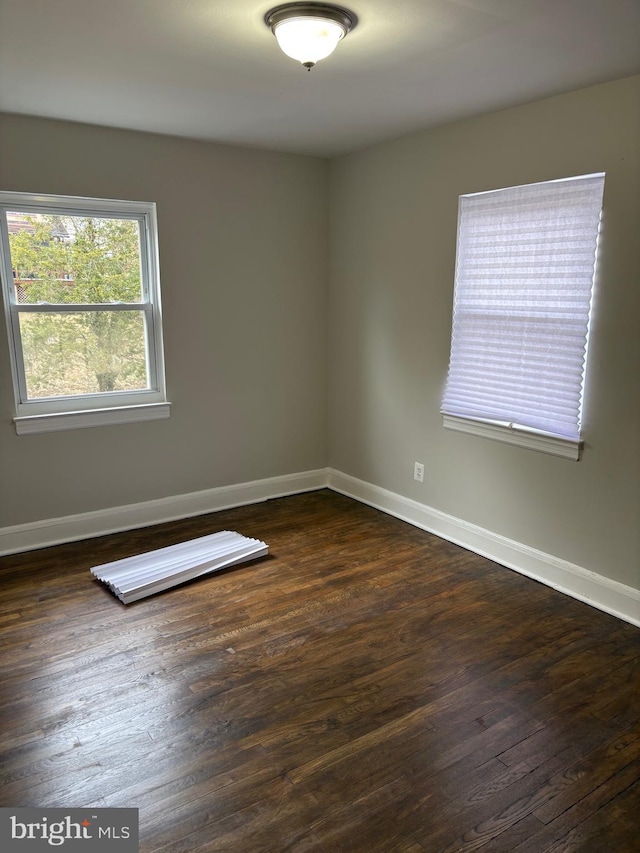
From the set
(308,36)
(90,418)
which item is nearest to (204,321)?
(90,418)

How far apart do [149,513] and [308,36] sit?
9.55ft

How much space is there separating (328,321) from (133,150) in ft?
5.78

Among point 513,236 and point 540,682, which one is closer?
point 540,682

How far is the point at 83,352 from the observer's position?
3.62m

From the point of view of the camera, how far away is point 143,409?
381cm

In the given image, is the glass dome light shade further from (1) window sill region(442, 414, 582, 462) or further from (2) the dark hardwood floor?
(2) the dark hardwood floor

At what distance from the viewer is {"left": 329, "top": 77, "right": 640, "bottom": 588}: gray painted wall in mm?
2715

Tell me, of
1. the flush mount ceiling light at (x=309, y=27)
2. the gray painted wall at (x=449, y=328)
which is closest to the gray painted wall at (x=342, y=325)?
the gray painted wall at (x=449, y=328)

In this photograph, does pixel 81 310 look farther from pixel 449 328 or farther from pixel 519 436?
pixel 519 436

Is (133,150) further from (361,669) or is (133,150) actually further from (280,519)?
(361,669)

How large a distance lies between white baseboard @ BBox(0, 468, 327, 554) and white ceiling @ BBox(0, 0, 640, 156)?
2291 mm

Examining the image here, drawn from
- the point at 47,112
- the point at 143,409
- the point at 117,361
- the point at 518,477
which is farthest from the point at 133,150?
the point at 518,477

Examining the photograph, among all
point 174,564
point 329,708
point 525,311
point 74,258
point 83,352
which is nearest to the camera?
point 329,708

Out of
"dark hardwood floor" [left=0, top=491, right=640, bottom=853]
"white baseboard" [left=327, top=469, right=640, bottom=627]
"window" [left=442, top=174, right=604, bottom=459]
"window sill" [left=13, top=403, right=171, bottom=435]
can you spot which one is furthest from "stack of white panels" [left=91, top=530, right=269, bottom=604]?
"window" [left=442, top=174, right=604, bottom=459]
